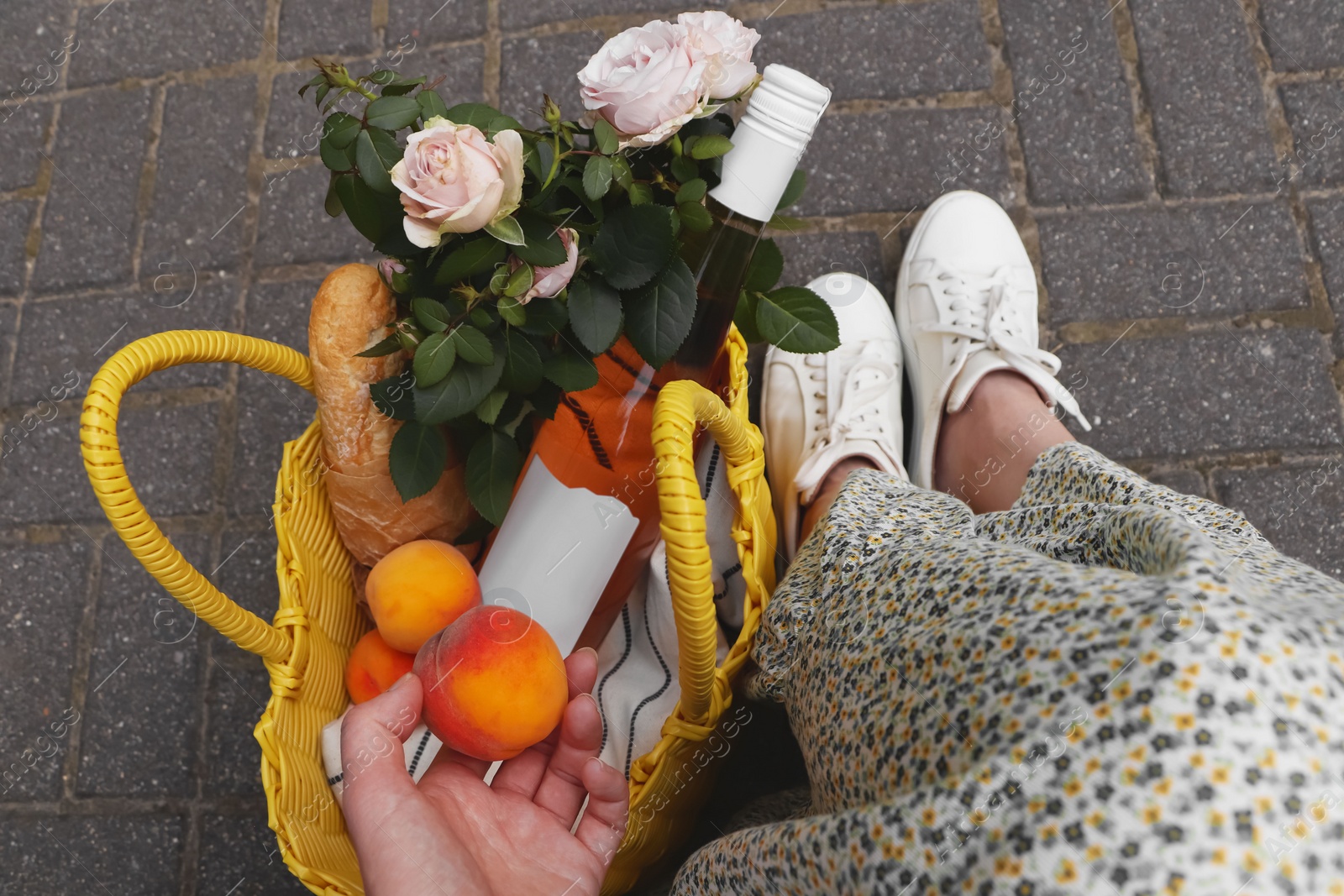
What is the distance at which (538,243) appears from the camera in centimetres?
60

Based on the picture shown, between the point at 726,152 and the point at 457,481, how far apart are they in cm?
38

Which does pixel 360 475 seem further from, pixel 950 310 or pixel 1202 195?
pixel 1202 195

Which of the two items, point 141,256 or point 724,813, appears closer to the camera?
point 724,813

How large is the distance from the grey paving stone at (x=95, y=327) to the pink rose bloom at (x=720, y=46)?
2.79 feet

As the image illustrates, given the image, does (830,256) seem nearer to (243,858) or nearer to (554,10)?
(554,10)

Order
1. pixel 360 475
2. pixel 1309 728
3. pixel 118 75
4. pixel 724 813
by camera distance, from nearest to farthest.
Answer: pixel 1309 728, pixel 360 475, pixel 724 813, pixel 118 75

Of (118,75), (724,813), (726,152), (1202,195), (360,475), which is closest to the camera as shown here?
(726,152)

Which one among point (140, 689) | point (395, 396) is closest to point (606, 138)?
point (395, 396)

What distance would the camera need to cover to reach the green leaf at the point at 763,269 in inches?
28.3

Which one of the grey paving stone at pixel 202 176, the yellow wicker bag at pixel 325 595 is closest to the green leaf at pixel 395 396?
the yellow wicker bag at pixel 325 595

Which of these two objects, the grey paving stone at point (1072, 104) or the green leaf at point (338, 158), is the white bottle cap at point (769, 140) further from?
the grey paving stone at point (1072, 104)

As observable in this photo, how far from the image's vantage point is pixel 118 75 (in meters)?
1.26

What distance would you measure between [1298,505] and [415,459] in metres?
1.02

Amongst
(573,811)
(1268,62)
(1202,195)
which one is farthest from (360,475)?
(1268,62)
